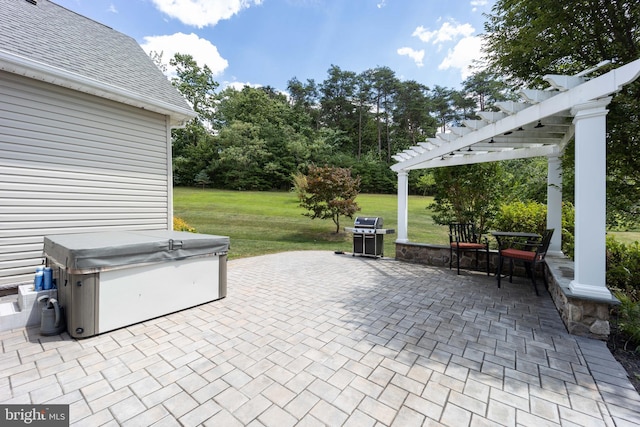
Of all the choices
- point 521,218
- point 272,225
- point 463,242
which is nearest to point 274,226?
point 272,225

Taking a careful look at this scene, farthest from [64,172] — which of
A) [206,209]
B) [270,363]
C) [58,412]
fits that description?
[206,209]

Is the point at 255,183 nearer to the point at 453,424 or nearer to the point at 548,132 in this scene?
the point at 548,132

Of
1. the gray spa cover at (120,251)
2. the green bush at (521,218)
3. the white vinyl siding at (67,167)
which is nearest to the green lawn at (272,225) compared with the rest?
the green bush at (521,218)

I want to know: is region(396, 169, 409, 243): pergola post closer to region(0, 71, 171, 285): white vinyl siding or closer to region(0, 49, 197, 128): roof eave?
region(0, 49, 197, 128): roof eave

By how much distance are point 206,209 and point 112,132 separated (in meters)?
11.3

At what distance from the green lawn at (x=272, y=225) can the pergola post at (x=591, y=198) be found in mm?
5084

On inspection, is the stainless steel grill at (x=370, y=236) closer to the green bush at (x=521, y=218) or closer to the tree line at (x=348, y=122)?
the tree line at (x=348, y=122)

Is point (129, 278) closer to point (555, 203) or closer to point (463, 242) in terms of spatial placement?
point (463, 242)

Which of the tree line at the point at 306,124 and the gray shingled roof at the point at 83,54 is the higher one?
the tree line at the point at 306,124

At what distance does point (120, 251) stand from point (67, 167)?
227 centimetres

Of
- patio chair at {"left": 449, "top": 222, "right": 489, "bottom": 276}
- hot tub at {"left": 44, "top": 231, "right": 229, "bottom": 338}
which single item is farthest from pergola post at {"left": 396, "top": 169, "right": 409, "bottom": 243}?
hot tub at {"left": 44, "top": 231, "right": 229, "bottom": 338}

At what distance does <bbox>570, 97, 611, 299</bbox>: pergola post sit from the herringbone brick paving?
0.62m

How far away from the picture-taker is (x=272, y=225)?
496 inches

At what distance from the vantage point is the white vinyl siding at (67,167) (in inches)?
139
